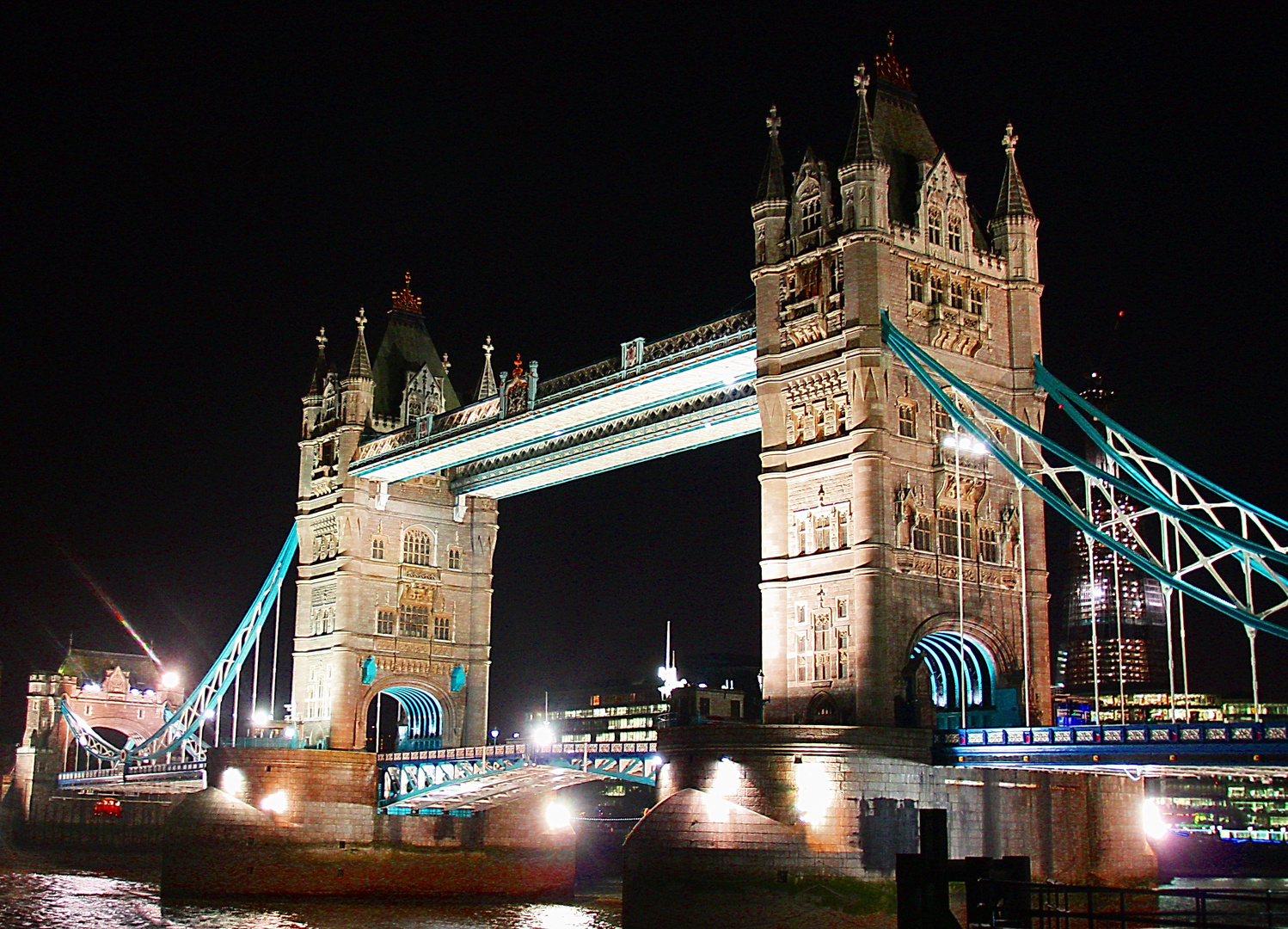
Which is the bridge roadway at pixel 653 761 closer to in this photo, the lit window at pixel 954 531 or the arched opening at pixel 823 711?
the arched opening at pixel 823 711

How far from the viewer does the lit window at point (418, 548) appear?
65188 millimetres

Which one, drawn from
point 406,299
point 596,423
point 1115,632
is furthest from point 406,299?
point 1115,632

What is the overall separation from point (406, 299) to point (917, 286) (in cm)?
3177

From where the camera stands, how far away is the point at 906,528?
41906 mm

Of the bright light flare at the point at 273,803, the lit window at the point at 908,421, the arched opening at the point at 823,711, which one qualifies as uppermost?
the lit window at the point at 908,421

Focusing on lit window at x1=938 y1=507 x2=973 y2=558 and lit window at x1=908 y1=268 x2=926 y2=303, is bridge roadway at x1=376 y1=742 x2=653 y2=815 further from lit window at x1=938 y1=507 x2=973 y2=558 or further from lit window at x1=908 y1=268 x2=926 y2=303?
lit window at x1=908 y1=268 x2=926 y2=303

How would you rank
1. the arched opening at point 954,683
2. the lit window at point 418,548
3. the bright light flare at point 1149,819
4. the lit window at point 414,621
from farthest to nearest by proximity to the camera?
the lit window at point 418,548, the lit window at point 414,621, the bright light flare at point 1149,819, the arched opening at point 954,683

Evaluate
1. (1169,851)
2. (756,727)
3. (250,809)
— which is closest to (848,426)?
(756,727)

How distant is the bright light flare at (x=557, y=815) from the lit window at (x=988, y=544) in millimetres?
24329

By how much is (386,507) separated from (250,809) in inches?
541

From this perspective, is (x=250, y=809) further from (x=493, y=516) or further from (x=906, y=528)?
(x=906, y=528)

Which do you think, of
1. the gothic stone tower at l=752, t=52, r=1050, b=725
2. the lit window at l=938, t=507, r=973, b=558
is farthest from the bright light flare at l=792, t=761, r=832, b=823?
the lit window at l=938, t=507, r=973, b=558

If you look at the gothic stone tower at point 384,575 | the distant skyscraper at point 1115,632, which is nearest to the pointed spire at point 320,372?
the gothic stone tower at point 384,575

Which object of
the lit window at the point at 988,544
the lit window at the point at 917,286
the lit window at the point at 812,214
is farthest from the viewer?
the lit window at the point at 812,214
